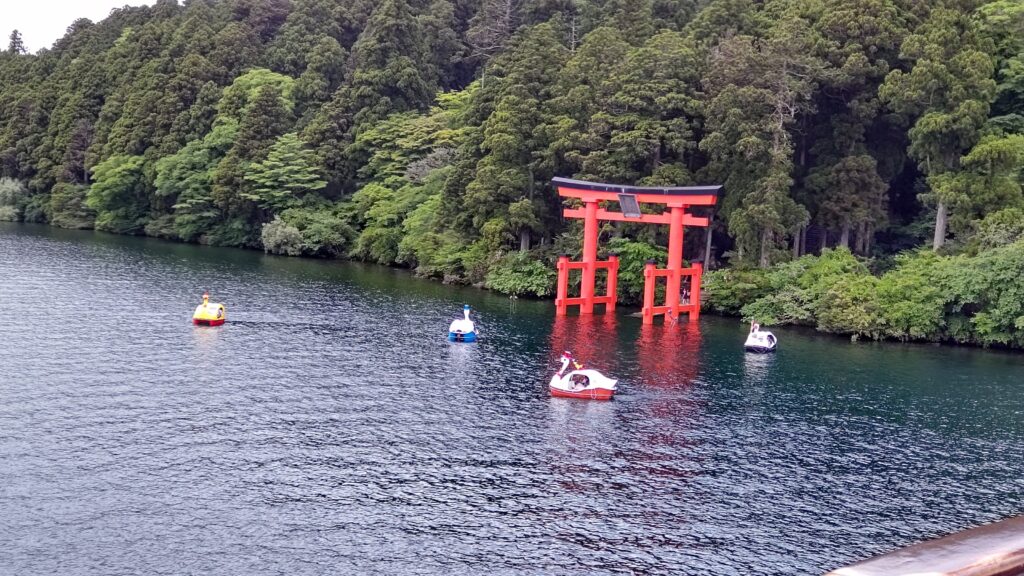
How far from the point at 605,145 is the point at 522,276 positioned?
33.4 ft

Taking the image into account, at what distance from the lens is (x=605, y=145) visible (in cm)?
6381

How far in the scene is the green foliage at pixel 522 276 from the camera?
63.4 m

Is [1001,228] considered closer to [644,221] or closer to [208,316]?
[644,221]

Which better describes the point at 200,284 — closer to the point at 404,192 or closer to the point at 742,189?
the point at 404,192

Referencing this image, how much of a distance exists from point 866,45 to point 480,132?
1050 inches

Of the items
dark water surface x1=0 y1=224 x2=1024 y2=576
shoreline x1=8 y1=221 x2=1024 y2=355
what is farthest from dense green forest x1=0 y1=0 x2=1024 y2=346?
dark water surface x1=0 y1=224 x2=1024 y2=576

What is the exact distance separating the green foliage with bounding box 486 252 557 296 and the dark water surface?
12477 millimetres

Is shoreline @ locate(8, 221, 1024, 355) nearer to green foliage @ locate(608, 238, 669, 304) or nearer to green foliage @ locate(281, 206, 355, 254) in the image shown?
green foliage @ locate(608, 238, 669, 304)

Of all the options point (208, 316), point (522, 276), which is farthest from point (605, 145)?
point (208, 316)

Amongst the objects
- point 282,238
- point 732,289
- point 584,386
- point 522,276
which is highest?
point 282,238

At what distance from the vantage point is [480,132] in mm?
70812

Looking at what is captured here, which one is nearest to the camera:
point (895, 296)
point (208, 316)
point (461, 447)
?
point (461, 447)

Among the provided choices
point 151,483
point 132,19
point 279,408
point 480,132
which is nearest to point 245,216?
point 480,132

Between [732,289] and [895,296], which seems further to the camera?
[732,289]
